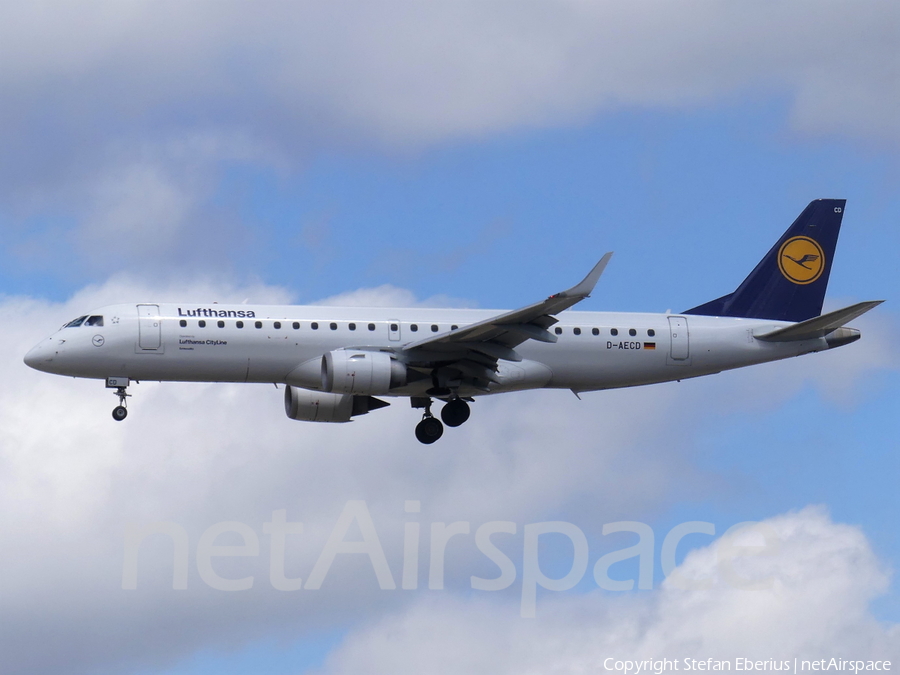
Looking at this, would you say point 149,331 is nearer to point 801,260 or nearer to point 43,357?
point 43,357

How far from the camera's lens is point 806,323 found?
4703 cm

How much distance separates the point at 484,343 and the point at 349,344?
422 cm

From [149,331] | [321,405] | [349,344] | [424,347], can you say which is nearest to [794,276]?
[424,347]

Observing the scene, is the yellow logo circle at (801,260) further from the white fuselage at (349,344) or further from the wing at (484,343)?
the wing at (484,343)

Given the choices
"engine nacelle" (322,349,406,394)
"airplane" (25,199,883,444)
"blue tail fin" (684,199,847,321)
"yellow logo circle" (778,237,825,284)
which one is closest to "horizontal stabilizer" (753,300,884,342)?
"airplane" (25,199,883,444)

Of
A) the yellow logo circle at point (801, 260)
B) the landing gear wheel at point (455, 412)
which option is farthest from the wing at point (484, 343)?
the yellow logo circle at point (801, 260)

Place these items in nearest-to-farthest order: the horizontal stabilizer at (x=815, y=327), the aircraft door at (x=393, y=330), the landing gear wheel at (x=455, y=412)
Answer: the aircraft door at (x=393, y=330)
the horizontal stabilizer at (x=815, y=327)
the landing gear wheel at (x=455, y=412)

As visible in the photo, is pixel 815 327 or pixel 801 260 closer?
pixel 815 327

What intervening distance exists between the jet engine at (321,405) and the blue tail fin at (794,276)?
12.0 metres

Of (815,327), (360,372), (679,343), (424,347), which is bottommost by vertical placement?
(360,372)

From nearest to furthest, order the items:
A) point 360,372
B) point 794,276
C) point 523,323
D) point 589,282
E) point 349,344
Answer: point 589,282 → point 523,323 → point 360,372 → point 349,344 → point 794,276

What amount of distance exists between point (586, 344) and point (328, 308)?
334 inches

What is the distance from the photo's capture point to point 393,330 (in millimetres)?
45219

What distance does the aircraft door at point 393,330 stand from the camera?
148 ft
